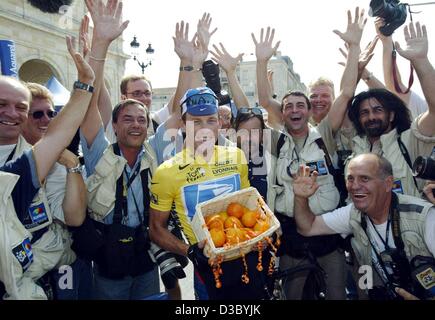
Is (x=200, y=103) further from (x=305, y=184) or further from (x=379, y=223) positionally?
(x=379, y=223)

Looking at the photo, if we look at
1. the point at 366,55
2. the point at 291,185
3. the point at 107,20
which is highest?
the point at 107,20

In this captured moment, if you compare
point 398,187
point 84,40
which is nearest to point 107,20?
point 84,40

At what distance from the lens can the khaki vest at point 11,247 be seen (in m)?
1.99

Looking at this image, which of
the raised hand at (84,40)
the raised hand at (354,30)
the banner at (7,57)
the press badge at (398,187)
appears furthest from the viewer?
the banner at (7,57)

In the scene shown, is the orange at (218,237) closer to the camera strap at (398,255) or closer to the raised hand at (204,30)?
the camera strap at (398,255)

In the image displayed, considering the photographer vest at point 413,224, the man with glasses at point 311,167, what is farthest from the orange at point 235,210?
the photographer vest at point 413,224

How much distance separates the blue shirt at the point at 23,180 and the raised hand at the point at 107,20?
134cm

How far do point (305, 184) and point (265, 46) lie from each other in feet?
6.98

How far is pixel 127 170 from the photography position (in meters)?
3.01

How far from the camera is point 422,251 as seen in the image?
2520 millimetres

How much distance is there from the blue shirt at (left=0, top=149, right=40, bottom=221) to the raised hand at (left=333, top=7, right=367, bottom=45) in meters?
3.24

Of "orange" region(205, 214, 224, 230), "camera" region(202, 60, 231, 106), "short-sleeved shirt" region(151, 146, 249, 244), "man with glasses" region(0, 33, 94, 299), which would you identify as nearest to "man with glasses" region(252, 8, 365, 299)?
"short-sleeved shirt" region(151, 146, 249, 244)

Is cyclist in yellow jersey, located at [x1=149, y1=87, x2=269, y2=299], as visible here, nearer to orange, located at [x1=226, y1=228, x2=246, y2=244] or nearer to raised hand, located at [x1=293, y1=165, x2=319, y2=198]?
orange, located at [x1=226, y1=228, x2=246, y2=244]
